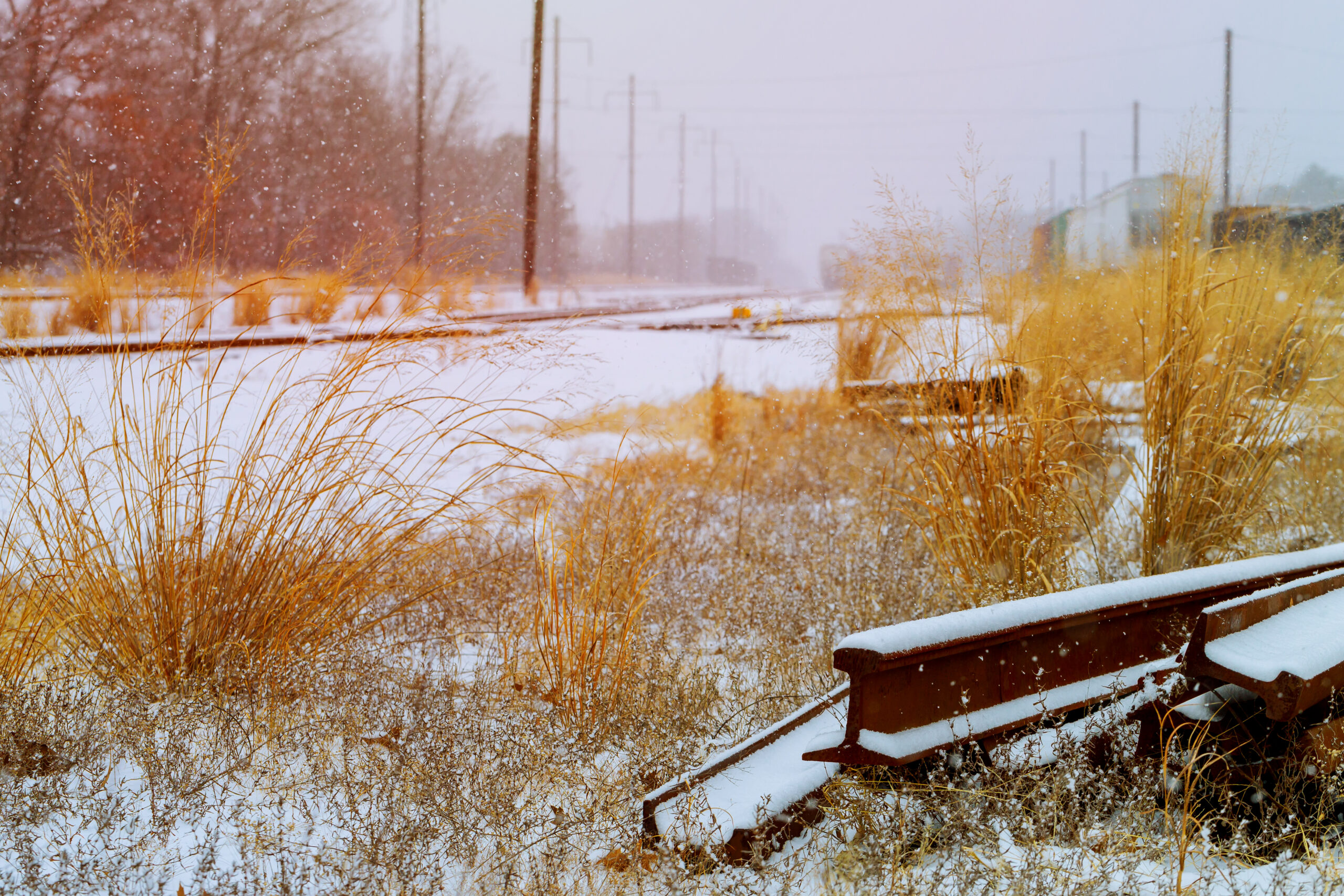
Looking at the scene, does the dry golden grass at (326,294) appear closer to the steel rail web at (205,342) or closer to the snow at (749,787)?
the steel rail web at (205,342)

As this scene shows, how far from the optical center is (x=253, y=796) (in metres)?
2.37

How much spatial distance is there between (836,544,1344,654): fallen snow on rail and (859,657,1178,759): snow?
0.22 m

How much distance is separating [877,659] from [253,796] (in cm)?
169

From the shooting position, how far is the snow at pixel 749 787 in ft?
6.93

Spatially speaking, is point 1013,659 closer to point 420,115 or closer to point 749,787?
point 749,787

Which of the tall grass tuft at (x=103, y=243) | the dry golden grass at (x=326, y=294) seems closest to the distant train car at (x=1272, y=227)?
the dry golden grass at (x=326, y=294)

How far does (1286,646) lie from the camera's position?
7.55 feet

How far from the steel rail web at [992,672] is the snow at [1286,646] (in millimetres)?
267

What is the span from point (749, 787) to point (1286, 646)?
145cm

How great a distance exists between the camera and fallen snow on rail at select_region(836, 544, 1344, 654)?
2.17 meters

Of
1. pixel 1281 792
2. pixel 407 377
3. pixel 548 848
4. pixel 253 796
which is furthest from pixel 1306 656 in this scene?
pixel 407 377

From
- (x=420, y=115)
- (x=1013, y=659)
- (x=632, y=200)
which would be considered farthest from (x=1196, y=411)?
(x=632, y=200)

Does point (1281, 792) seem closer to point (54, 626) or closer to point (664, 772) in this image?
point (664, 772)

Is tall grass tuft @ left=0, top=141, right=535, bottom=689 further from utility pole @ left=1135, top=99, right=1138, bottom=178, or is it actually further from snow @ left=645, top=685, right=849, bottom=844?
utility pole @ left=1135, top=99, right=1138, bottom=178
